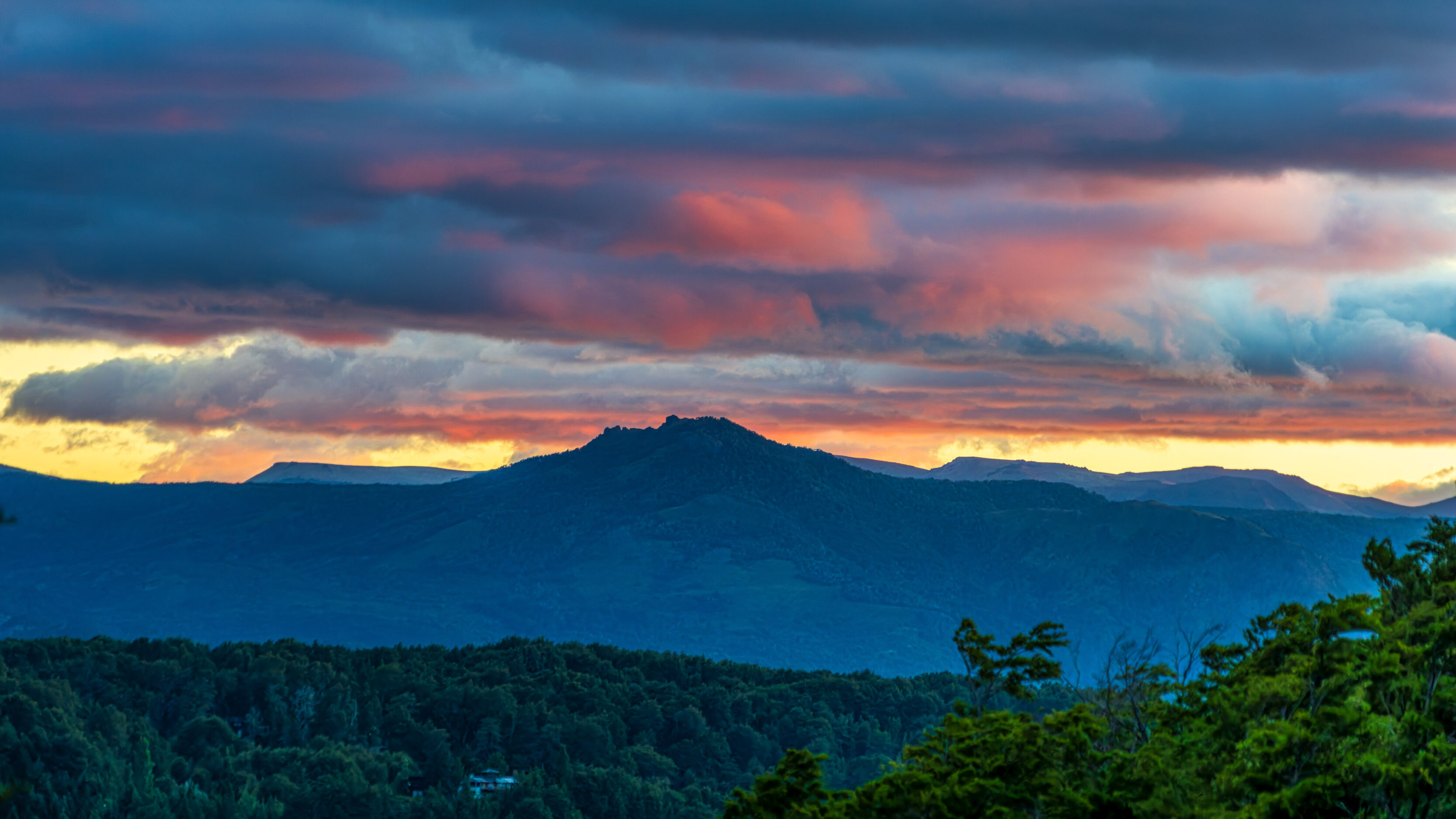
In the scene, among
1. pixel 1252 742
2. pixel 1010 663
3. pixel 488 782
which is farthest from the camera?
pixel 488 782

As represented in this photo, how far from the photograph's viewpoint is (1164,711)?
68.9 meters

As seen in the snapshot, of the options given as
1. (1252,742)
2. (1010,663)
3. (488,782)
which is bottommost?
(488,782)

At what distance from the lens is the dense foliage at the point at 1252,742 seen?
50.4 m

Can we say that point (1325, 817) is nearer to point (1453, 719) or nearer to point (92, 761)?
point (1453, 719)

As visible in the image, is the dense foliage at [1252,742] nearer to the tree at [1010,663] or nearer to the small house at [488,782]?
the tree at [1010,663]

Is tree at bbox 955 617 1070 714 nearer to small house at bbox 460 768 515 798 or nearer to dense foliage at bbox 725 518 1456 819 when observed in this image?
dense foliage at bbox 725 518 1456 819

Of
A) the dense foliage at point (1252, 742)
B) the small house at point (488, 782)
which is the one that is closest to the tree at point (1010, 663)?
the dense foliage at point (1252, 742)

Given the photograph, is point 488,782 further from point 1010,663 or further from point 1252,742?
point 1252,742

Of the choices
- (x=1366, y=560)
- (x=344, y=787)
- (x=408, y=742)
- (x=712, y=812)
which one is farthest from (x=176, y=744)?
(x=1366, y=560)

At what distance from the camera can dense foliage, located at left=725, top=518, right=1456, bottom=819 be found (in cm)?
Answer: 5041

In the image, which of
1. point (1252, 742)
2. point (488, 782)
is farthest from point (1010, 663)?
point (488, 782)

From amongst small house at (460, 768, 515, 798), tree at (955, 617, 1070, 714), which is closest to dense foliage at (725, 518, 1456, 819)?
tree at (955, 617, 1070, 714)

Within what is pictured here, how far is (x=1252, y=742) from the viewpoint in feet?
174

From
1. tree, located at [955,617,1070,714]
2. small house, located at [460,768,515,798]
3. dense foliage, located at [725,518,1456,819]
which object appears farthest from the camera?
small house, located at [460,768,515,798]
